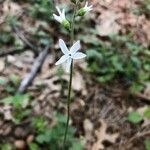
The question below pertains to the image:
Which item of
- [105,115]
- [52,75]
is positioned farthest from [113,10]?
[105,115]

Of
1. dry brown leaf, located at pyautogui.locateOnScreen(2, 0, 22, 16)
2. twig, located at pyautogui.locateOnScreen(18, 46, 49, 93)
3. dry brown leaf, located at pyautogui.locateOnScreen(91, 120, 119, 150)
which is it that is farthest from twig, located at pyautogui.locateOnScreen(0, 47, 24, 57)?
dry brown leaf, located at pyautogui.locateOnScreen(91, 120, 119, 150)

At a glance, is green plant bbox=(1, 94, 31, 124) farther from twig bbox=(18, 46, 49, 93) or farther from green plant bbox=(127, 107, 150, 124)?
green plant bbox=(127, 107, 150, 124)

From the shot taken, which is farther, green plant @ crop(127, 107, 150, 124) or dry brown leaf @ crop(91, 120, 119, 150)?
green plant @ crop(127, 107, 150, 124)

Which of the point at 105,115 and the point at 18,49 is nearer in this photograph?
the point at 105,115

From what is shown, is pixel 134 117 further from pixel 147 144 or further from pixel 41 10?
pixel 41 10

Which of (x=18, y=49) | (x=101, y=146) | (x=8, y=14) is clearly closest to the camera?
(x=101, y=146)

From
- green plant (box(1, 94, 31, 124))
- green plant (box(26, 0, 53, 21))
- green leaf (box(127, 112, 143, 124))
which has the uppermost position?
green plant (box(26, 0, 53, 21))

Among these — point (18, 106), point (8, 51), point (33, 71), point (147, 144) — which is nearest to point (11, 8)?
point (8, 51)

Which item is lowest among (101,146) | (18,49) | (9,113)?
(101,146)

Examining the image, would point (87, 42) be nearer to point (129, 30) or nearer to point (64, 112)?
point (129, 30)
